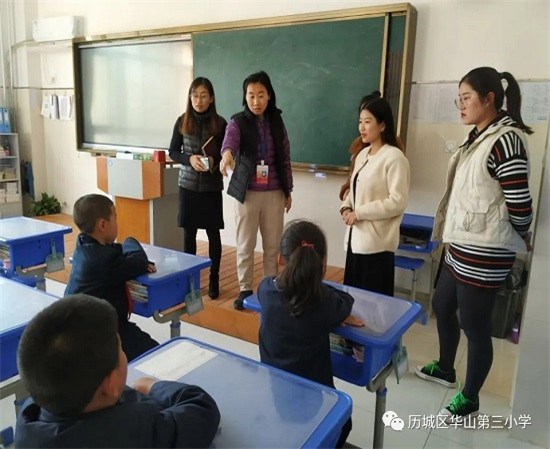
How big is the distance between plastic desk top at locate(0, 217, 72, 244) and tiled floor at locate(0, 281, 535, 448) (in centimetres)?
77

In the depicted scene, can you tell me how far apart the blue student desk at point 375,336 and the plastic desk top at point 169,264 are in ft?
1.51

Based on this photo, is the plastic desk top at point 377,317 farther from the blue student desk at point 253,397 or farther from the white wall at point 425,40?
the white wall at point 425,40

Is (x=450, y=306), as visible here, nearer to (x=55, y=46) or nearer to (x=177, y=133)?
(x=177, y=133)

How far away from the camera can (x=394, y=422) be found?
80.3 inches

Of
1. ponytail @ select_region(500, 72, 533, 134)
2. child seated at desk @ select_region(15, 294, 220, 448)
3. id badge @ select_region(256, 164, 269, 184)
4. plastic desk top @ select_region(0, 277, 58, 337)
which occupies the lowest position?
plastic desk top @ select_region(0, 277, 58, 337)

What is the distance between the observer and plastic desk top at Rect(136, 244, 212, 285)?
1.82 meters

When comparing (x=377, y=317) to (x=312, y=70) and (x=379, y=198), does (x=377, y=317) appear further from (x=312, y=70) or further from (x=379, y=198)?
(x=312, y=70)

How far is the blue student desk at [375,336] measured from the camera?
1338 millimetres

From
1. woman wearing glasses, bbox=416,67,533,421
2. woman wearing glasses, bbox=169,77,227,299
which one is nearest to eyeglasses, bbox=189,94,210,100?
woman wearing glasses, bbox=169,77,227,299

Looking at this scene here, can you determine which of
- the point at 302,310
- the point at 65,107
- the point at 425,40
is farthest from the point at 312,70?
the point at 65,107

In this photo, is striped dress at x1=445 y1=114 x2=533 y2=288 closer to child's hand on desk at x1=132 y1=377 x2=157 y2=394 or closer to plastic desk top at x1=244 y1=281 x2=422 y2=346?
plastic desk top at x1=244 y1=281 x2=422 y2=346

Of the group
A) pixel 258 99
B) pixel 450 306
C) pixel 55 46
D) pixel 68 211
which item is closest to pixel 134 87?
pixel 55 46

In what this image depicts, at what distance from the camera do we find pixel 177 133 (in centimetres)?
302

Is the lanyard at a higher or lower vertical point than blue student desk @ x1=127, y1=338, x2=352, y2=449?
higher
